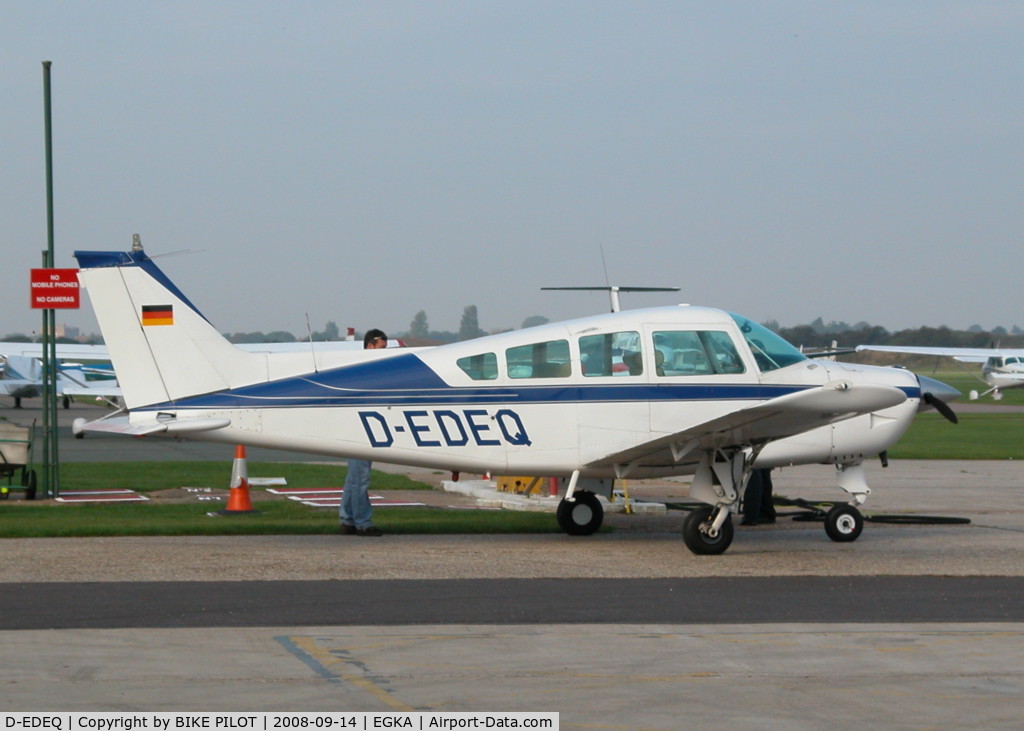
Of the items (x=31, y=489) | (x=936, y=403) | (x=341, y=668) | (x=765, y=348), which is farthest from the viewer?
(x=31, y=489)

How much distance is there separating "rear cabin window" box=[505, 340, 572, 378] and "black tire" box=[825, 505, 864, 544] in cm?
325

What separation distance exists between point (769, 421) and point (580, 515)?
2822 millimetres

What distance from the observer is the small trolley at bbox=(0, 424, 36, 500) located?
1548 cm

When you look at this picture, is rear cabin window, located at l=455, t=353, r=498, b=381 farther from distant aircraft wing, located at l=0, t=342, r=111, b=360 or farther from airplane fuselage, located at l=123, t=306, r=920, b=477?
distant aircraft wing, located at l=0, t=342, r=111, b=360

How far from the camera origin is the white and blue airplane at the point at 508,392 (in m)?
11.0

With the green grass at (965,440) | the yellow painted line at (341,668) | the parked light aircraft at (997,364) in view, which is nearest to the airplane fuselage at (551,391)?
the yellow painted line at (341,668)

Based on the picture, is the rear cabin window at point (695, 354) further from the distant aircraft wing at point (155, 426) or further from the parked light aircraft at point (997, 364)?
the parked light aircraft at point (997, 364)

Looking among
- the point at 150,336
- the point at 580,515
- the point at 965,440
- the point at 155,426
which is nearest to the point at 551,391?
the point at 580,515

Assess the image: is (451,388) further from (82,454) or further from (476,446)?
(82,454)

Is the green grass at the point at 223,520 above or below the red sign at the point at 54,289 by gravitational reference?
below

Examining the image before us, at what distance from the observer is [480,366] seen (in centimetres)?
1152

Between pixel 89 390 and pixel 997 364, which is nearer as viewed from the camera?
pixel 89 390

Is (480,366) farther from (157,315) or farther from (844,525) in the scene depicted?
(844,525)

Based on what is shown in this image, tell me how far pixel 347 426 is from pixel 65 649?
15.0 ft
